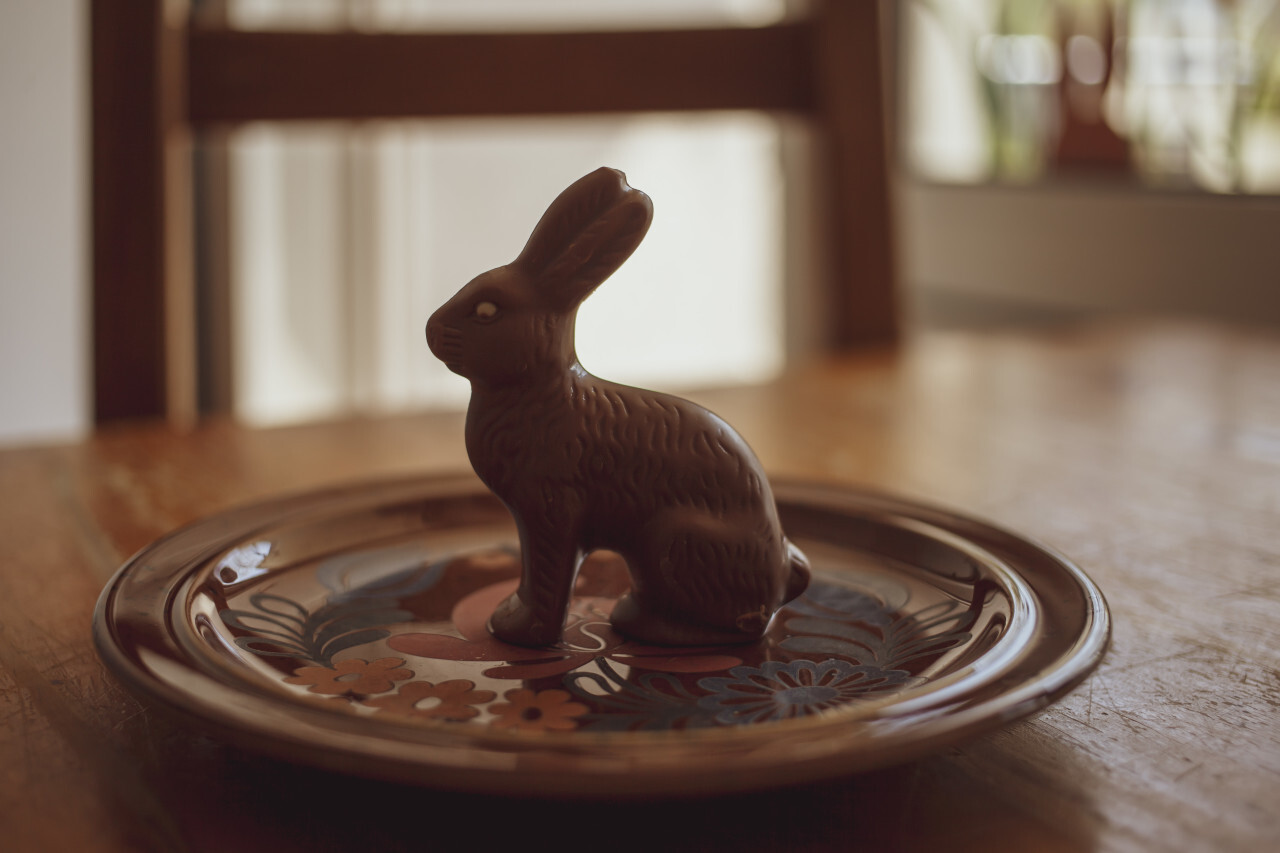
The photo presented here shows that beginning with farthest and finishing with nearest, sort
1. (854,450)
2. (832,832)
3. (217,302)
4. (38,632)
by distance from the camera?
(217,302)
(854,450)
(38,632)
(832,832)

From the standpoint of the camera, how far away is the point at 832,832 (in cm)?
33

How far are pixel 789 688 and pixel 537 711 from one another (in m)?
0.09

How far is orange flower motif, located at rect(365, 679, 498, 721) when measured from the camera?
1.21ft

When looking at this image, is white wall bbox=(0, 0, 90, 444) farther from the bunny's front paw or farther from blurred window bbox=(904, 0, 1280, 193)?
the bunny's front paw

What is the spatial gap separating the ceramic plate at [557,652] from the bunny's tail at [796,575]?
0.5 inches

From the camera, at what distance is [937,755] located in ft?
1.23

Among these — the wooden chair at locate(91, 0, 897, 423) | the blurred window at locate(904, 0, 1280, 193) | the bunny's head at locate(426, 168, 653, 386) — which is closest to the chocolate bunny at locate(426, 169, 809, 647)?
the bunny's head at locate(426, 168, 653, 386)

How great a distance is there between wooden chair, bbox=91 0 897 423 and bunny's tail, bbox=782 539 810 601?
644 millimetres

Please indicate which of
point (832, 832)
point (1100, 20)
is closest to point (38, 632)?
point (832, 832)

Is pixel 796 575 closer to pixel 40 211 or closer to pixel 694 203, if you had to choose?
pixel 40 211

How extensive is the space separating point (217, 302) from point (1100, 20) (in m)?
1.59

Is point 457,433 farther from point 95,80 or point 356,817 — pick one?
point 356,817

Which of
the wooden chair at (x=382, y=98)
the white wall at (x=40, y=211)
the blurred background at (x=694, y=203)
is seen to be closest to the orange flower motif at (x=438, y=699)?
the wooden chair at (x=382, y=98)

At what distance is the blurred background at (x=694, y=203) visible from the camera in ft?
5.52
